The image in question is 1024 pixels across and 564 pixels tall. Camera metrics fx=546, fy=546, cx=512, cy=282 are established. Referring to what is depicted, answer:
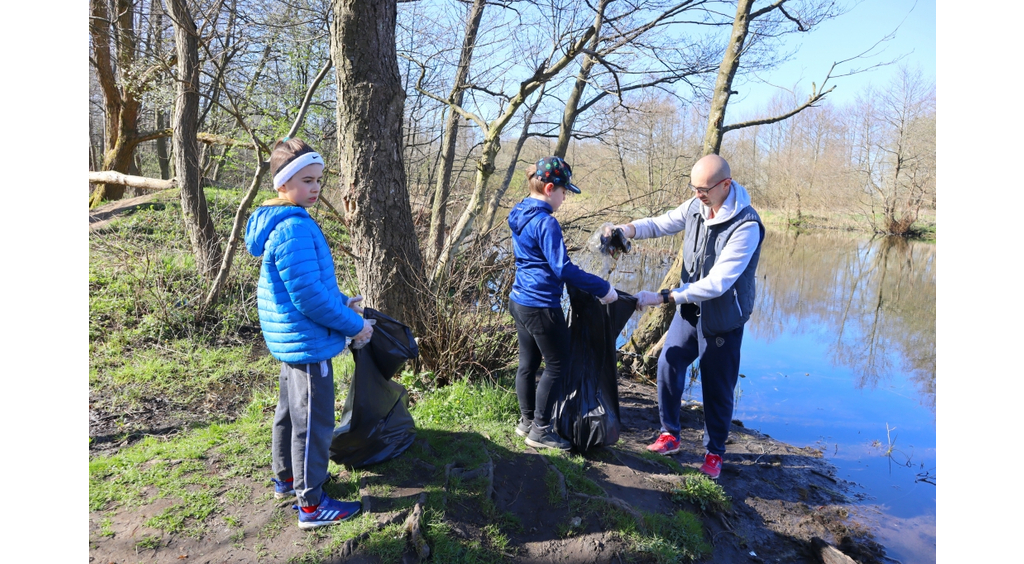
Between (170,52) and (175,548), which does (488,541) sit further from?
(170,52)

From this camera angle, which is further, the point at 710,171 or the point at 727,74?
the point at 727,74

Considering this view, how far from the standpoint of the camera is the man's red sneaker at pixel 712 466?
12.7ft

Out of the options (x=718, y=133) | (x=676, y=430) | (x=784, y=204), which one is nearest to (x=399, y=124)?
(x=676, y=430)

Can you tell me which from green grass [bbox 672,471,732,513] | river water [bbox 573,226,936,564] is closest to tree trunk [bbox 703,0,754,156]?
river water [bbox 573,226,936,564]

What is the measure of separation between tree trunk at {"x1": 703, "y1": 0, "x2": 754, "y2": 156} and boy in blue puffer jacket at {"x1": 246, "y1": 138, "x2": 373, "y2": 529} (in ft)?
16.7

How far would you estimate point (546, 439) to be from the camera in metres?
3.69

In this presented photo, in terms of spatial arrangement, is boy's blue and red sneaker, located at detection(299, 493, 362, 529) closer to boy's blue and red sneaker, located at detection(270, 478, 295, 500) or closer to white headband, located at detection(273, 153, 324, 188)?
boy's blue and red sneaker, located at detection(270, 478, 295, 500)

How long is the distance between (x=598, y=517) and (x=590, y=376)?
92 centimetres

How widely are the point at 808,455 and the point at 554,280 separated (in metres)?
3.38

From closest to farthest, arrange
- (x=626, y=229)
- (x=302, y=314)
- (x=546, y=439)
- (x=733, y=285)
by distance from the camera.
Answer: (x=302, y=314)
(x=733, y=285)
(x=546, y=439)
(x=626, y=229)

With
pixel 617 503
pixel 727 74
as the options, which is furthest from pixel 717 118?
pixel 617 503

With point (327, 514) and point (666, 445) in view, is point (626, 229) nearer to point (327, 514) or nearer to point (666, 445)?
point (666, 445)

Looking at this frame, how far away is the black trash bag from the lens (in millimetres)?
3629

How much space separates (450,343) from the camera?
4547mm
